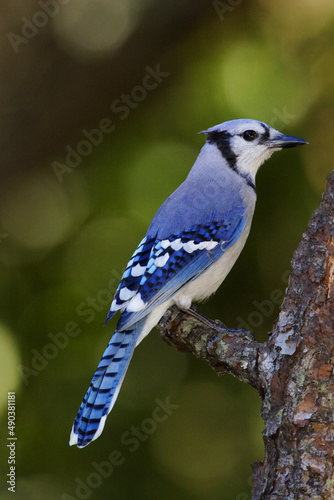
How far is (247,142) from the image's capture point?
3381 millimetres

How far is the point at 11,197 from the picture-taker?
11.7 ft

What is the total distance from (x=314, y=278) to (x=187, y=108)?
6.77ft

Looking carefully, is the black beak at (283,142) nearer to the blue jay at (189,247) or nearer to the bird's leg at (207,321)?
the blue jay at (189,247)

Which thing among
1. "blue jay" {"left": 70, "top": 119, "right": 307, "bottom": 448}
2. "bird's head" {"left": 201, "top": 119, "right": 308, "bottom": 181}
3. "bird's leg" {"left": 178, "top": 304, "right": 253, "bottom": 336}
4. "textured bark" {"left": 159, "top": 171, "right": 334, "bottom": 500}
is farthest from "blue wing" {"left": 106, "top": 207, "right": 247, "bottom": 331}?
"textured bark" {"left": 159, "top": 171, "right": 334, "bottom": 500}

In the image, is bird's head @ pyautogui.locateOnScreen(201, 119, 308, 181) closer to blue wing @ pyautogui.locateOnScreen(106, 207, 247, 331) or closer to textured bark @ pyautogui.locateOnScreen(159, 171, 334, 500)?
blue wing @ pyautogui.locateOnScreen(106, 207, 247, 331)

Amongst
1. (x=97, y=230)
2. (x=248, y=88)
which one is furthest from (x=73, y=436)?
(x=248, y=88)

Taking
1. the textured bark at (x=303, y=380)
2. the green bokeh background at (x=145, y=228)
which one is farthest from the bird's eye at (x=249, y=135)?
the textured bark at (x=303, y=380)

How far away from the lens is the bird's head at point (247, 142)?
330 cm

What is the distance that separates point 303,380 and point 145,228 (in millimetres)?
1898

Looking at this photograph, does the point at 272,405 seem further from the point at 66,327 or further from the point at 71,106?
the point at 71,106

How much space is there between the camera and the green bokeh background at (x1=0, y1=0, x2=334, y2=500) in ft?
10.8

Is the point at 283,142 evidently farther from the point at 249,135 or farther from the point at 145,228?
the point at 145,228

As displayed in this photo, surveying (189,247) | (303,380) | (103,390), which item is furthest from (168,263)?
(303,380)

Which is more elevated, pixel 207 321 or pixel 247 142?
pixel 247 142
